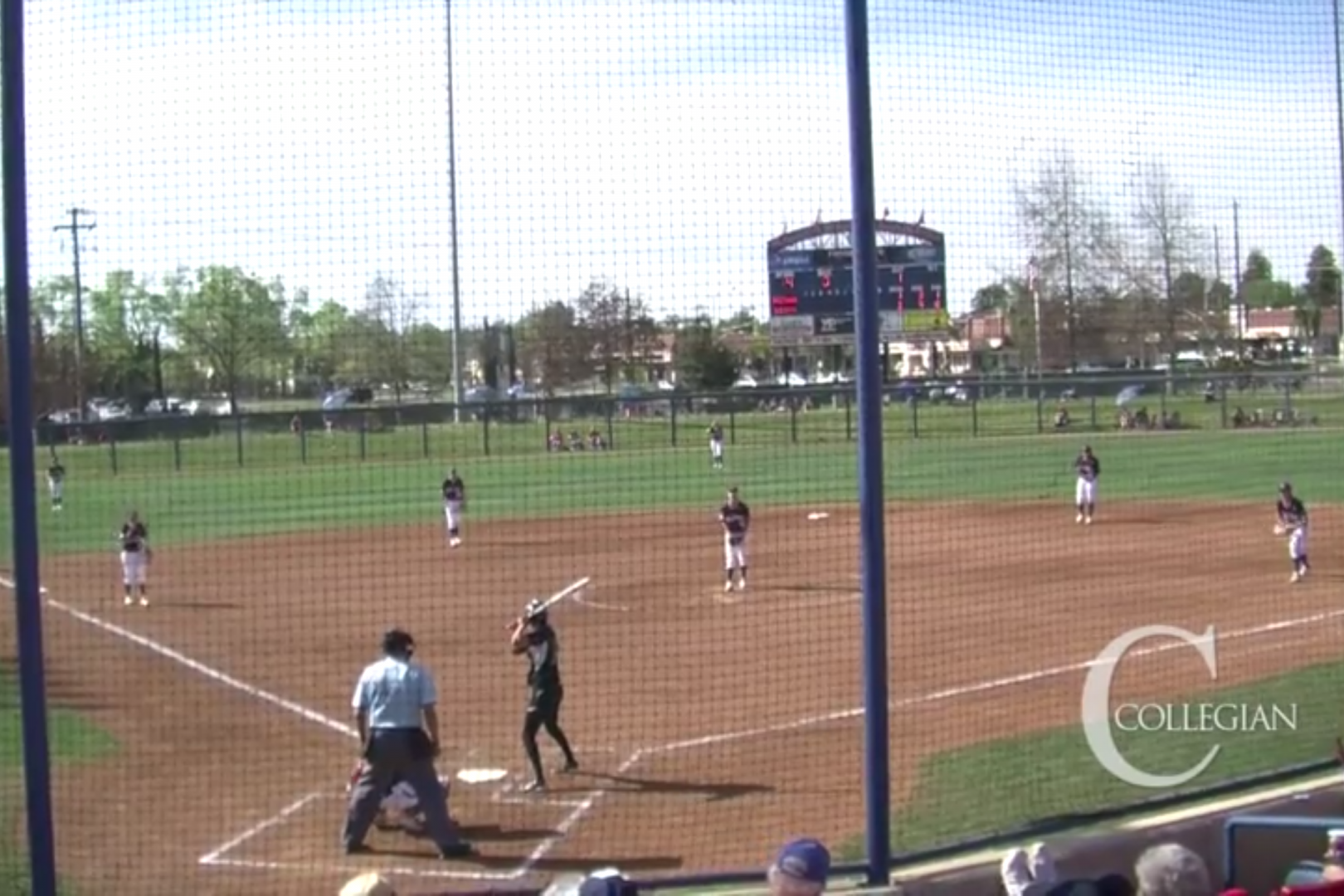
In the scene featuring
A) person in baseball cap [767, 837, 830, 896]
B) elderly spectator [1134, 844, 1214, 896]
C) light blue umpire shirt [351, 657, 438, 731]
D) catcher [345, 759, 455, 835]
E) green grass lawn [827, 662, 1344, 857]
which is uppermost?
elderly spectator [1134, 844, 1214, 896]

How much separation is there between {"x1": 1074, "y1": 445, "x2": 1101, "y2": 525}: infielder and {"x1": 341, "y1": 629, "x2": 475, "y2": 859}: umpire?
62.2ft

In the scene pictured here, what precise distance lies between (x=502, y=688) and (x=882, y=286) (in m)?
9.99

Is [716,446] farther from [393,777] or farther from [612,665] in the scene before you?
[393,777]

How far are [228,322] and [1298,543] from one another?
16993 mm

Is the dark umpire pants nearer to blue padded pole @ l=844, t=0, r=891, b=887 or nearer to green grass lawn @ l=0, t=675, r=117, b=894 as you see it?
green grass lawn @ l=0, t=675, r=117, b=894

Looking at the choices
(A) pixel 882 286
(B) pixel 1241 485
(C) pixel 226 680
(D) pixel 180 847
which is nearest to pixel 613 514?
(B) pixel 1241 485

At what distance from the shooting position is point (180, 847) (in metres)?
10.7

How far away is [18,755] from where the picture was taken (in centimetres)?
1245

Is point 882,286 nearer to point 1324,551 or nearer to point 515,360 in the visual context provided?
point 515,360

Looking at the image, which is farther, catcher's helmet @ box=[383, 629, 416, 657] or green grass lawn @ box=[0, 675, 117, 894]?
catcher's helmet @ box=[383, 629, 416, 657]

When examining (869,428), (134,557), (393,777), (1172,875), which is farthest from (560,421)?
(134,557)

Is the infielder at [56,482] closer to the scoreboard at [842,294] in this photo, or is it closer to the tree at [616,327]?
the tree at [616,327]

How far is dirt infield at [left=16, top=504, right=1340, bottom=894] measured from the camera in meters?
11.0

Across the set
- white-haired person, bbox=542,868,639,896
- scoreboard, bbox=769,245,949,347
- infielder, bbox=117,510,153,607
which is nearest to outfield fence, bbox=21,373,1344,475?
scoreboard, bbox=769,245,949,347
